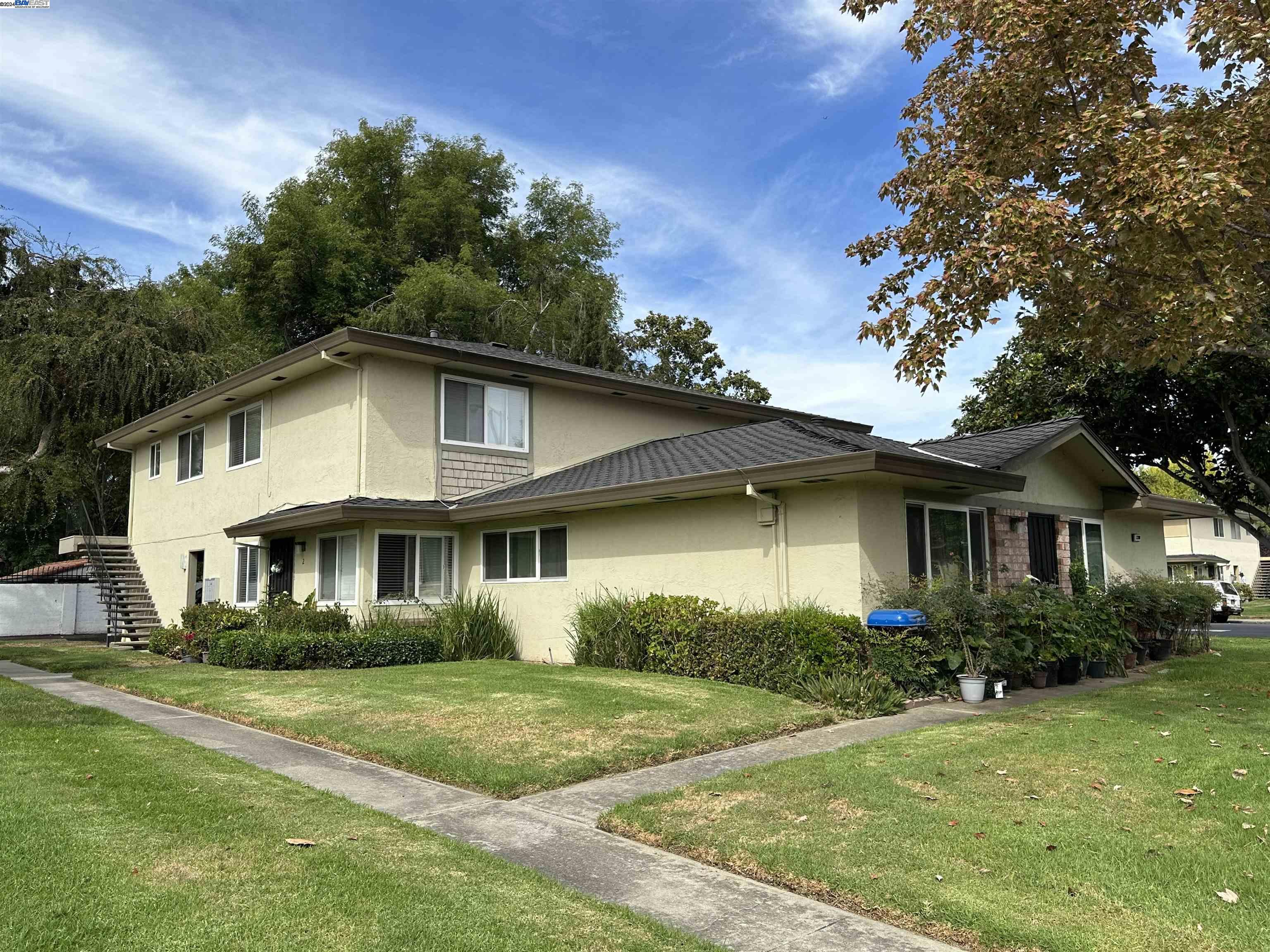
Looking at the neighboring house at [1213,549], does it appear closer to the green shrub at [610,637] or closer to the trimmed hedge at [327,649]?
the green shrub at [610,637]

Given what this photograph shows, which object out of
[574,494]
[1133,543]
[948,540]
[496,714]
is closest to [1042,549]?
[948,540]

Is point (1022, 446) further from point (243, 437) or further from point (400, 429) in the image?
point (243, 437)

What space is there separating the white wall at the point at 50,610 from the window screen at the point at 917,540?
2467 cm

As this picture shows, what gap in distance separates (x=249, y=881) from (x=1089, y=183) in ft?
34.9

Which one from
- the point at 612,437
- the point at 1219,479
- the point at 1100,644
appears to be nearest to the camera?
the point at 1100,644

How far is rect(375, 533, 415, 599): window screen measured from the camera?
658 inches

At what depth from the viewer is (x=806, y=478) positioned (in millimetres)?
11875

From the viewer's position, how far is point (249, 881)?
15.7 feet

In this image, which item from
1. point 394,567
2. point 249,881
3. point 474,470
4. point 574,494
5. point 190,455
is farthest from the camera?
point 190,455

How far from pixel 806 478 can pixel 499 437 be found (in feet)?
26.8

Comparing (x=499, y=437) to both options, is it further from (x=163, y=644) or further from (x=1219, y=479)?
(x=1219, y=479)

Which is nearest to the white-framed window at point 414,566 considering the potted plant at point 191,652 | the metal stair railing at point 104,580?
the potted plant at point 191,652

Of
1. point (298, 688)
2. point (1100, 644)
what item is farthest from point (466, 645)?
point (1100, 644)

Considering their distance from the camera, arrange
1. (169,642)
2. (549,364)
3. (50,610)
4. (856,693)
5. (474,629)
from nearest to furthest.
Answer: (856,693), (474,629), (169,642), (549,364), (50,610)
